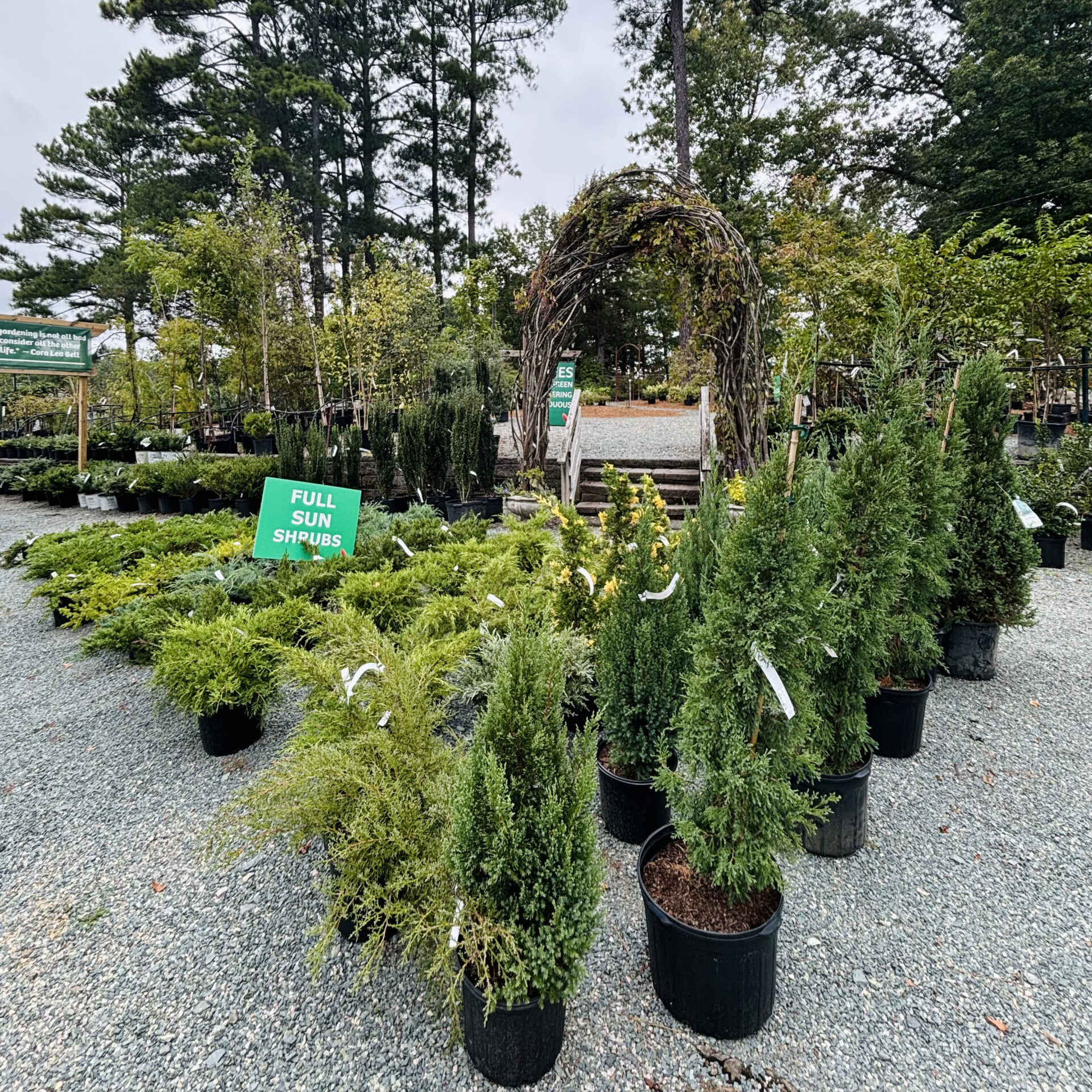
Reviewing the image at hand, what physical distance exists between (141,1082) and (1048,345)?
1152 cm

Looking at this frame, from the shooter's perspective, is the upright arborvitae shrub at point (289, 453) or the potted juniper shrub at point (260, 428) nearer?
the upright arborvitae shrub at point (289, 453)

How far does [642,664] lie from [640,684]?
0.21 ft

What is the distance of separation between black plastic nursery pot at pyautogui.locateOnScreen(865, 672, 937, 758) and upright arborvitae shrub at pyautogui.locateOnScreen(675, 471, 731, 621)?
905 millimetres

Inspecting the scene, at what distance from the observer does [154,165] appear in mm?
16312

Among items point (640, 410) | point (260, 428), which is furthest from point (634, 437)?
point (260, 428)

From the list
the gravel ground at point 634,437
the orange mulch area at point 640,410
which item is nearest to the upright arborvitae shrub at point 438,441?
the gravel ground at point 634,437

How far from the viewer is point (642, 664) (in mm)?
1921

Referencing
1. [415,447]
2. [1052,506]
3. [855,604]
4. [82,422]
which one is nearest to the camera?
[855,604]

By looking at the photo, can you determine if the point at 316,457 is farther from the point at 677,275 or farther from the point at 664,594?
the point at 664,594

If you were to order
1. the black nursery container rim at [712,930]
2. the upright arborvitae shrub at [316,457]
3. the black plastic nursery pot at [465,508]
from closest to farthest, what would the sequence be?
the black nursery container rim at [712,930]
the upright arborvitae shrub at [316,457]
the black plastic nursery pot at [465,508]

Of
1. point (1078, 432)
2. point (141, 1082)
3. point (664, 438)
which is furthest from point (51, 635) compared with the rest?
point (1078, 432)

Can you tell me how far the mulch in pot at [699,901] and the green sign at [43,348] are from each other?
10.3 metres

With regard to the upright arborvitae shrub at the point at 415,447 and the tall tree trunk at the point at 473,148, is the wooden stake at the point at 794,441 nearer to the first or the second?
the upright arborvitae shrub at the point at 415,447

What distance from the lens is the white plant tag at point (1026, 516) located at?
2781 millimetres
